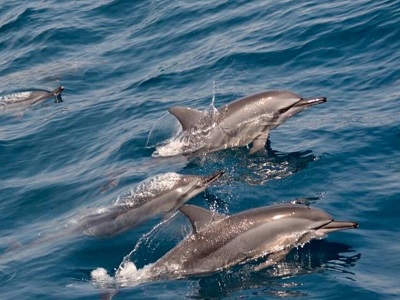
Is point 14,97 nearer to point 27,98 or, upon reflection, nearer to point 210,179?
point 27,98

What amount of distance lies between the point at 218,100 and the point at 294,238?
7.02m

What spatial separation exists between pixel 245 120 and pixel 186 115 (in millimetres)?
1062

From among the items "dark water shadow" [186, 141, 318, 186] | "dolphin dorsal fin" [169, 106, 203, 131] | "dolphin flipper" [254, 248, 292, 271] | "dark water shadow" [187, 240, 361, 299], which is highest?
"dolphin dorsal fin" [169, 106, 203, 131]

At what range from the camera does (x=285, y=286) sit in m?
11.1

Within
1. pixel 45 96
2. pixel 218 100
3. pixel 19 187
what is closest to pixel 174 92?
pixel 218 100

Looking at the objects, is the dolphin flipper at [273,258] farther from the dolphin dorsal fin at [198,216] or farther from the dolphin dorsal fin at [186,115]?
the dolphin dorsal fin at [186,115]

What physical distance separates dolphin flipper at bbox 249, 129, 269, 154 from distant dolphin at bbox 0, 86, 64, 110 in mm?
6576

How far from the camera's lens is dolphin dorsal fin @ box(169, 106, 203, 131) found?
16.0 metres

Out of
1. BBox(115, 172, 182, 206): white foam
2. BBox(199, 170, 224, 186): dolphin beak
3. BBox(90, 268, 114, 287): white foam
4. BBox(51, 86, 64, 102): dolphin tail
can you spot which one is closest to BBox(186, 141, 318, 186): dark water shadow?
BBox(199, 170, 224, 186): dolphin beak

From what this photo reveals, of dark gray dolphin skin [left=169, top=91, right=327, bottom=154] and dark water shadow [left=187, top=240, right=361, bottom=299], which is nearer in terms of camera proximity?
dark water shadow [left=187, top=240, right=361, bottom=299]

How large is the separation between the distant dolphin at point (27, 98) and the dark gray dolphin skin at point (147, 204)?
23.6 feet

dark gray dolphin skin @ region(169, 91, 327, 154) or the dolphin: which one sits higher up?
dark gray dolphin skin @ region(169, 91, 327, 154)

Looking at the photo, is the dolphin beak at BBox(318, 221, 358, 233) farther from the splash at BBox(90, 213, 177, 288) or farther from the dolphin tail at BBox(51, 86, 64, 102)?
the dolphin tail at BBox(51, 86, 64, 102)

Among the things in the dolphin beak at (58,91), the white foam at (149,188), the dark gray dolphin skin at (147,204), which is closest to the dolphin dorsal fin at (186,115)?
the white foam at (149,188)
